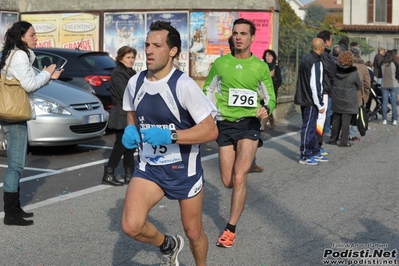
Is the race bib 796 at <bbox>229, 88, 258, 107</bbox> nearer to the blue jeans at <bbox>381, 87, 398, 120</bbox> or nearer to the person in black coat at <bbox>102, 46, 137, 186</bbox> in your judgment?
the person in black coat at <bbox>102, 46, 137, 186</bbox>

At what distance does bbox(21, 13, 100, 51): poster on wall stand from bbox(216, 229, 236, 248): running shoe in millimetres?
14028

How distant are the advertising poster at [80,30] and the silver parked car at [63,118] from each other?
7734mm

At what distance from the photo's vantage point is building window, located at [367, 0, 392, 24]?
5294 centimetres

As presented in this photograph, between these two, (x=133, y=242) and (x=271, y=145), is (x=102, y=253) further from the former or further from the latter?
(x=271, y=145)

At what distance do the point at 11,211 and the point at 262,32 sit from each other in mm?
11693

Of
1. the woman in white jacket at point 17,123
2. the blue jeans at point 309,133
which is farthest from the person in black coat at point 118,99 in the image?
the blue jeans at point 309,133

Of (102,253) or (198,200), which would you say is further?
(102,253)

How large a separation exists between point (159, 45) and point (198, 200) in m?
1.14

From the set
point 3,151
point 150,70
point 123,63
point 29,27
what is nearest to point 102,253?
point 150,70

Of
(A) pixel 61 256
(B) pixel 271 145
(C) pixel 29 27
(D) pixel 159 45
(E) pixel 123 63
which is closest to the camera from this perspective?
(D) pixel 159 45

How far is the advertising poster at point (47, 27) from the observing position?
2067 centimetres

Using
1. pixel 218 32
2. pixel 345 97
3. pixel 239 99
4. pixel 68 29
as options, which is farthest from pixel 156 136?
pixel 68 29

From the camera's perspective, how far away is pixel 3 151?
40.0 feet

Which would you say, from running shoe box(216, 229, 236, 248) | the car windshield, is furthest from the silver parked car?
running shoe box(216, 229, 236, 248)
